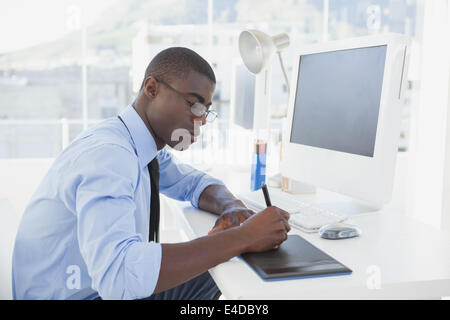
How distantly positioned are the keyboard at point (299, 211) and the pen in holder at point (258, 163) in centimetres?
11

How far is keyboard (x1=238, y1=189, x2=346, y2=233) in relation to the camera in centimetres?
119

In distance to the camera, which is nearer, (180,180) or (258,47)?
(180,180)

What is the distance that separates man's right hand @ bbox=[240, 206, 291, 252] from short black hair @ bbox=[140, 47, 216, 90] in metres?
0.43

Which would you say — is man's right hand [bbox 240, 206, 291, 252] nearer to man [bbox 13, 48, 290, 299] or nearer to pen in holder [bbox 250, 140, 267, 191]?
man [bbox 13, 48, 290, 299]

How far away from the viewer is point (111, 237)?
0.85 m

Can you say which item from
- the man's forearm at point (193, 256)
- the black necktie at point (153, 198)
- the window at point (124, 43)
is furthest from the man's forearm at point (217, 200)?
the window at point (124, 43)

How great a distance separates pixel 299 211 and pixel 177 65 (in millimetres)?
526

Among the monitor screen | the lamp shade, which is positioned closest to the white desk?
the monitor screen

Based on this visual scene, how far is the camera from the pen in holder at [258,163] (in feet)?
5.51

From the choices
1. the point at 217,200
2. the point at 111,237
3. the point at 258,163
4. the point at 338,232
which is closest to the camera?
the point at 111,237

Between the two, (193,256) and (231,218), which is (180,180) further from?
(193,256)

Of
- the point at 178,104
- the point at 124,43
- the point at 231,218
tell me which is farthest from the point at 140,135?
the point at 124,43
